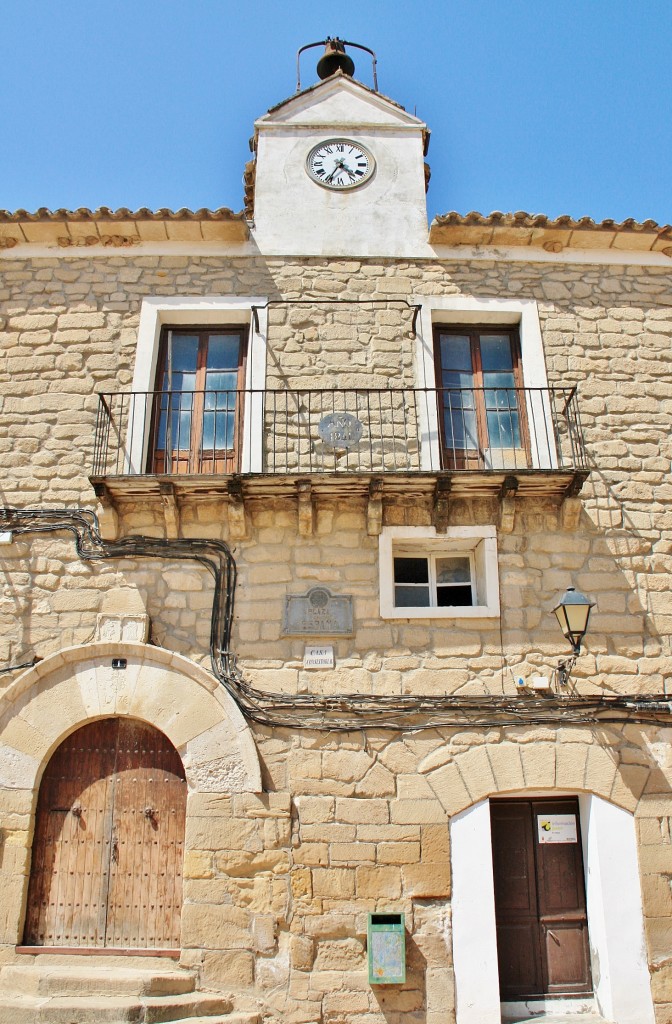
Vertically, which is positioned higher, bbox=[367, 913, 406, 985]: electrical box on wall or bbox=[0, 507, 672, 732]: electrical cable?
bbox=[0, 507, 672, 732]: electrical cable

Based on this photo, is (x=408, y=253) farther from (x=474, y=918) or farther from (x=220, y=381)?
(x=474, y=918)

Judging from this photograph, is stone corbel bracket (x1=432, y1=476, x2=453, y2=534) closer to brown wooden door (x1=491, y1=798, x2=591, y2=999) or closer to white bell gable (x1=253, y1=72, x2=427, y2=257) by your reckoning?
brown wooden door (x1=491, y1=798, x2=591, y2=999)

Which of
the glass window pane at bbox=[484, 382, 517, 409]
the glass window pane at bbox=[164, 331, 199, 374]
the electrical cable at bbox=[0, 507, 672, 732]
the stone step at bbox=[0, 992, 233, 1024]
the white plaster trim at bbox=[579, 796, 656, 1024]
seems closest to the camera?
the stone step at bbox=[0, 992, 233, 1024]

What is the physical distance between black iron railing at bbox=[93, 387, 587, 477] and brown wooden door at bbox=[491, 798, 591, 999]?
287cm

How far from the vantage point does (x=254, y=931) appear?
17.1 feet

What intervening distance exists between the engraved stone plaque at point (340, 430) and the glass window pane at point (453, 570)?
4.23 feet

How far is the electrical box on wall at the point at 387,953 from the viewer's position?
5035mm

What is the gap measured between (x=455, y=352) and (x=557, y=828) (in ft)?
14.0

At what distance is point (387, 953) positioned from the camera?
5082 mm

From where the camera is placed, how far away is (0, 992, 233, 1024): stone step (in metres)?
4.83

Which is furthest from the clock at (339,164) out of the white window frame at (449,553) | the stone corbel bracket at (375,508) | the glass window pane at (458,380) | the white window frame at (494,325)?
the white window frame at (449,553)

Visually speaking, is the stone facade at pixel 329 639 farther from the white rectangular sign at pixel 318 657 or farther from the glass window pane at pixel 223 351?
the glass window pane at pixel 223 351

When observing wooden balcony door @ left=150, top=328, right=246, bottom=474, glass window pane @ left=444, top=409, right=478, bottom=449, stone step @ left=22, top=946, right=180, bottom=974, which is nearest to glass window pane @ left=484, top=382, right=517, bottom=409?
glass window pane @ left=444, top=409, right=478, bottom=449

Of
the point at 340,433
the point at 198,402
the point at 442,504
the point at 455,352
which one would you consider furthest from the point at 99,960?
the point at 455,352
